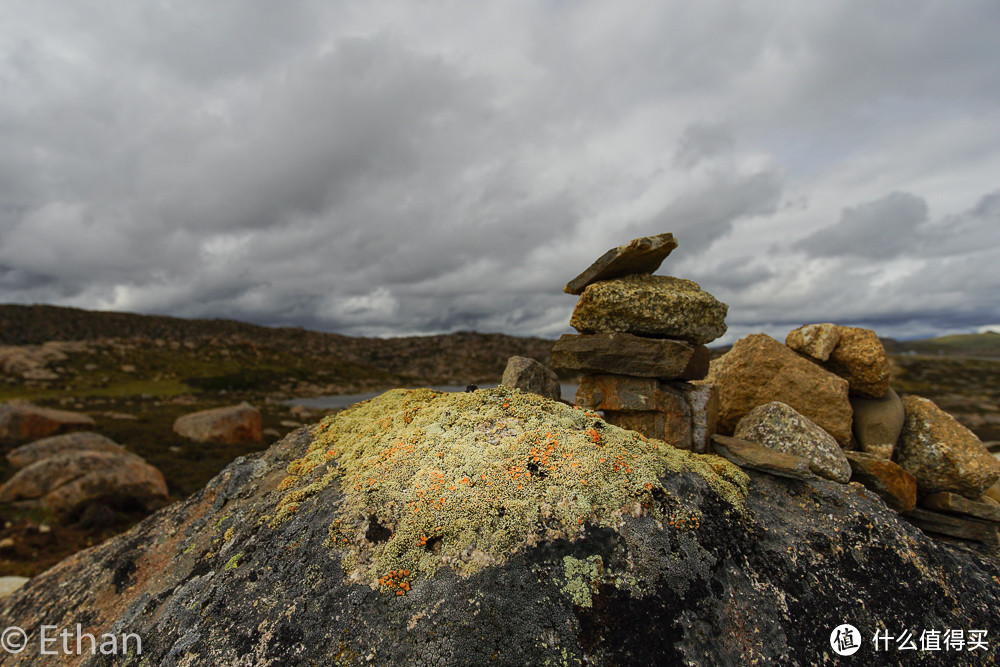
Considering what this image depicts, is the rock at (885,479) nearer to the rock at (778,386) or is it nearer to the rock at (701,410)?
the rock at (778,386)

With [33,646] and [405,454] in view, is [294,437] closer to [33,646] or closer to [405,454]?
[405,454]

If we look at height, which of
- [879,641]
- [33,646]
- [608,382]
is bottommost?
[33,646]

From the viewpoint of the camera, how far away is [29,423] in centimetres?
4256

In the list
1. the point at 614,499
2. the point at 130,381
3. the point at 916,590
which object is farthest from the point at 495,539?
the point at 130,381

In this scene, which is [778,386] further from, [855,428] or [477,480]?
[477,480]

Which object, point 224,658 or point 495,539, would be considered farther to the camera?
point 495,539

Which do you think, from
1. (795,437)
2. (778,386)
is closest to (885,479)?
(795,437)

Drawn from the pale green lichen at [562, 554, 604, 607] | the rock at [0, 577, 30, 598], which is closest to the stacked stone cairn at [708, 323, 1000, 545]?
the pale green lichen at [562, 554, 604, 607]

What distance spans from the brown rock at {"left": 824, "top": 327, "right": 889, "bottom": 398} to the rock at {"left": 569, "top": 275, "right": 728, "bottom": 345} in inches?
133

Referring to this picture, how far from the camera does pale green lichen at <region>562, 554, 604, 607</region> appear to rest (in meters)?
4.64

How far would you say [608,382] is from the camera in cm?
863

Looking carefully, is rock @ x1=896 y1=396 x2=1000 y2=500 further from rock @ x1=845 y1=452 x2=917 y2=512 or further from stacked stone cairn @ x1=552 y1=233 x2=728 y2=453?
stacked stone cairn @ x1=552 y1=233 x2=728 y2=453

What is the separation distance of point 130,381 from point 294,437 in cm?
12980

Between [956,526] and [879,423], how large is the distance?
6.78 ft
